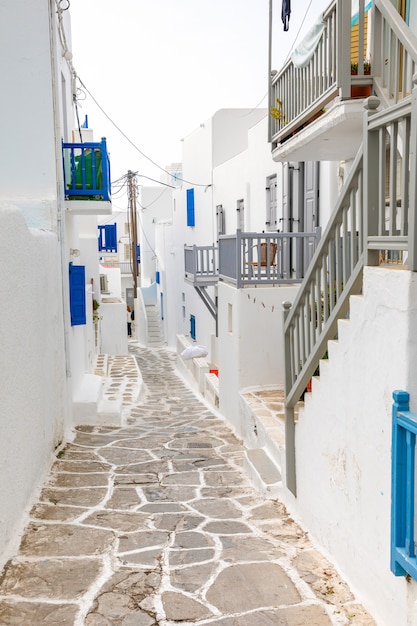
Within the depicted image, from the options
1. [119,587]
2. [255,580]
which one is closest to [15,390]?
[119,587]

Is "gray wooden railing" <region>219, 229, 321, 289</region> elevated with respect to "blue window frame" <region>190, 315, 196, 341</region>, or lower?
elevated

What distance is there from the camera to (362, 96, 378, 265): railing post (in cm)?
358

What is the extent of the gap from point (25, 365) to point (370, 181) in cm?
375

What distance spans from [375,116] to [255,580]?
321cm

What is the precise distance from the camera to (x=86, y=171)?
9781 mm

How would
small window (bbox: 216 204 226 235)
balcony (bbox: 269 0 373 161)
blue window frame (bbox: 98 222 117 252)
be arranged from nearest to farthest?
balcony (bbox: 269 0 373 161) → small window (bbox: 216 204 226 235) → blue window frame (bbox: 98 222 117 252)

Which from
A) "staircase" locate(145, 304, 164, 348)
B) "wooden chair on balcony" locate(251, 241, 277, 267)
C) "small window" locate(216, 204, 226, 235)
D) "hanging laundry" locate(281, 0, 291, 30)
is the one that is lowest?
"staircase" locate(145, 304, 164, 348)

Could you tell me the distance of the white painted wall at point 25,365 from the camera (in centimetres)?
481

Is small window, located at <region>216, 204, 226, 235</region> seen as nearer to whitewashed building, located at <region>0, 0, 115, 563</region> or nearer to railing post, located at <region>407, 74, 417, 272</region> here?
whitewashed building, located at <region>0, 0, 115, 563</region>

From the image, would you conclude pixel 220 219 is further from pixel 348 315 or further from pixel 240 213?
pixel 348 315

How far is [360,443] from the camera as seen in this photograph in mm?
3697

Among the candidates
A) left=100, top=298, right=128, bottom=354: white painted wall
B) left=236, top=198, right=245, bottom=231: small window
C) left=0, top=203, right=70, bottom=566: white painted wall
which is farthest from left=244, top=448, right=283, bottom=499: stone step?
left=100, top=298, right=128, bottom=354: white painted wall

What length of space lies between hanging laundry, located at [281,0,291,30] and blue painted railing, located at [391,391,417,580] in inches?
298

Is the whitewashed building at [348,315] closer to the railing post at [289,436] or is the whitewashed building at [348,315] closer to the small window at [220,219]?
the railing post at [289,436]
